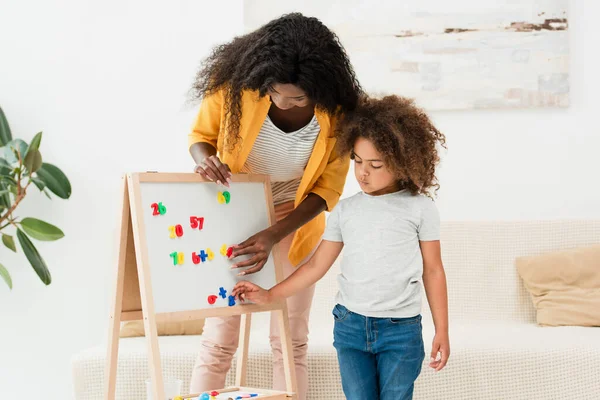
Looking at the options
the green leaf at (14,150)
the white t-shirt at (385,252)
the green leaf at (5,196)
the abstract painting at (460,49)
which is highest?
the abstract painting at (460,49)

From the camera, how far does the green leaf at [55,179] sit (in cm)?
300

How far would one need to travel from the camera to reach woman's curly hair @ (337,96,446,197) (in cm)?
164

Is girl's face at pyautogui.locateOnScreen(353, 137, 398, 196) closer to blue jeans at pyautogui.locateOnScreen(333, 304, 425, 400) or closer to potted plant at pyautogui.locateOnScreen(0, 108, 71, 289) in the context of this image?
blue jeans at pyautogui.locateOnScreen(333, 304, 425, 400)

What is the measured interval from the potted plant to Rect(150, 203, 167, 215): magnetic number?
4.30 ft

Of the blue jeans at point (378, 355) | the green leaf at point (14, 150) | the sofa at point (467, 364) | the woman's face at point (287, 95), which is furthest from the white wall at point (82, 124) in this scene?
the blue jeans at point (378, 355)

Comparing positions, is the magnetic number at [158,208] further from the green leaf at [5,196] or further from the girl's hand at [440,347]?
the green leaf at [5,196]

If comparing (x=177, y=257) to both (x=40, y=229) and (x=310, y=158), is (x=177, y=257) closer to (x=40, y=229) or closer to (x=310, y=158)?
(x=310, y=158)

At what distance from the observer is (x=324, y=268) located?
1.76 meters

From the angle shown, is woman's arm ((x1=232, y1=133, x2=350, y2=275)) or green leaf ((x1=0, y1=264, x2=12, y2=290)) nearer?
woman's arm ((x1=232, y1=133, x2=350, y2=275))

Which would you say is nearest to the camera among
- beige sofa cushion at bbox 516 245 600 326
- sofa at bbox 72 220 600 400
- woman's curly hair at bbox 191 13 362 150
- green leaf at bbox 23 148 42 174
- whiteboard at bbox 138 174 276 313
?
woman's curly hair at bbox 191 13 362 150

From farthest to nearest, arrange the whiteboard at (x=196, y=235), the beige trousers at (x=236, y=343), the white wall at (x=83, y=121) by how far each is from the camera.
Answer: the white wall at (x=83, y=121) < the beige trousers at (x=236, y=343) < the whiteboard at (x=196, y=235)

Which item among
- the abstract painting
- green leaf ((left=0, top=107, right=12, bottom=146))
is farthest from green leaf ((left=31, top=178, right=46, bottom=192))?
the abstract painting

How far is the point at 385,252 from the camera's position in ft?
5.41

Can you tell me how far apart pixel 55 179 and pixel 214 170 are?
147cm
